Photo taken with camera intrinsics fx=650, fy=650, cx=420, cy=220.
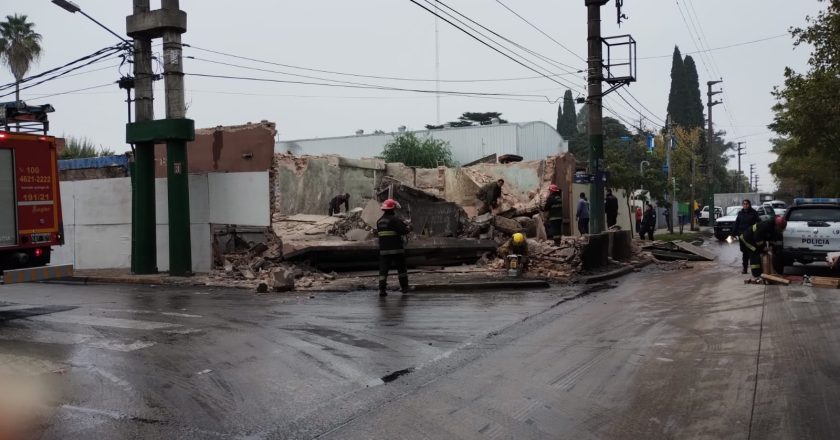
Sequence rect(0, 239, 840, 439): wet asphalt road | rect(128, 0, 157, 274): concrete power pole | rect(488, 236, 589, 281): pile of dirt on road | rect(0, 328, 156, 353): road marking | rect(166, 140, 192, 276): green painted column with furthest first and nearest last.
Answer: rect(128, 0, 157, 274): concrete power pole < rect(166, 140, 192, 276): green painted column < rect(488, 236, 589, 281): pile of dirt on road < rect(0, 328, 156, 353): road marking < rect(0, 239, 840, 439): wet asphalt road

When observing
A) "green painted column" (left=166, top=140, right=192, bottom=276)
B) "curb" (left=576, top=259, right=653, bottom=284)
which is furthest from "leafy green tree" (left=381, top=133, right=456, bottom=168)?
"green painted column" (left=166, top=140, right=192, bottom=276)

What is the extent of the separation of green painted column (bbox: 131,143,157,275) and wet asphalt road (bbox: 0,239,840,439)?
482cm

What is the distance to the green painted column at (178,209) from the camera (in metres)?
15.6

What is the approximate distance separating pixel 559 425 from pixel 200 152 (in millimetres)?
17874

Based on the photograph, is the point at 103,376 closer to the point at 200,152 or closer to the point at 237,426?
the point at 237,426

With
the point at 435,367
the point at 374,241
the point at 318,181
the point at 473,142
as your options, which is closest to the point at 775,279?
the point at 374,241

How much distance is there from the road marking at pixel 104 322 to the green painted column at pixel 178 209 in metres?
5.80

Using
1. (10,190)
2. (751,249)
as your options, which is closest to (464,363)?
(10,190)

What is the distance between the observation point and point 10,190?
10.1m

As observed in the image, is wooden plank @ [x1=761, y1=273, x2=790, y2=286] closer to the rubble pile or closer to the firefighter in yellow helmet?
the firefighter in yellow helmet

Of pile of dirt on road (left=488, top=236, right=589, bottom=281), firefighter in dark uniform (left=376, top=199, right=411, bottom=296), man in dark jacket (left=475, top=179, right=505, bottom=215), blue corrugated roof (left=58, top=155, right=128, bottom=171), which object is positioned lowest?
pile of dirt on road (left=488, top=236, right=589, bottom=281)

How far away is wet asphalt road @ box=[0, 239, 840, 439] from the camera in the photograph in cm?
485

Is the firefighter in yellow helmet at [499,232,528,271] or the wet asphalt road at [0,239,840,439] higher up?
the firefighter in yellow helmet at [499,232,528,271]

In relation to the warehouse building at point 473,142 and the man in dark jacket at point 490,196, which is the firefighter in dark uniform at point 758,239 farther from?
the warehouse building at point 473,142
